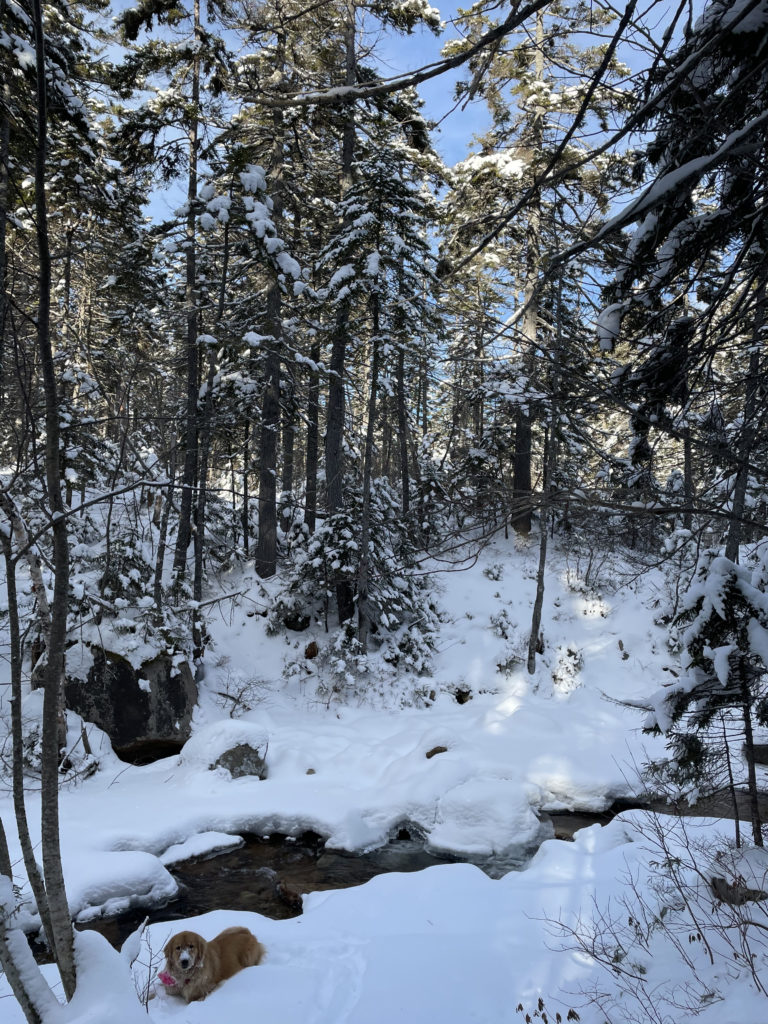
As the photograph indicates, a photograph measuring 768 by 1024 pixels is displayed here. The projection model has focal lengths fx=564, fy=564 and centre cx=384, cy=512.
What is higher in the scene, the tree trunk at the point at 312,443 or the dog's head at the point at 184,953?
the tree trunk at the point at 312,443

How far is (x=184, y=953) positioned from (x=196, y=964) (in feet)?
0.48

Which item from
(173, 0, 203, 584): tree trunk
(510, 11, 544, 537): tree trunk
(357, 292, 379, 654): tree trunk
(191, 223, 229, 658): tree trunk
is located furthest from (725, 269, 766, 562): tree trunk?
(173, 0, 203, 584): tree trunk

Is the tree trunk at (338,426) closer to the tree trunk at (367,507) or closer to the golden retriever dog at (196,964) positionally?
the tree trunk at (367,507)

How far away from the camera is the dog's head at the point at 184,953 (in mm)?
4383

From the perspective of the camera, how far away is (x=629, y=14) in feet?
5.18

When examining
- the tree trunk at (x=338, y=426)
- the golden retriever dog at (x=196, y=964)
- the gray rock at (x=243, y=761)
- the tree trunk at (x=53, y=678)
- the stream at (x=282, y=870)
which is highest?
the tree trunk at (x=338, y=426)

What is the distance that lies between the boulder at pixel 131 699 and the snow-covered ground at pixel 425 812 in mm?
443

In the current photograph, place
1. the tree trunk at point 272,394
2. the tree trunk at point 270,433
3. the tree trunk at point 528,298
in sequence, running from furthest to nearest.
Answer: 1. the tree trunk at point 270,433
2. the tree trunk at point 272,394
3. the tree trunk at point 528,298

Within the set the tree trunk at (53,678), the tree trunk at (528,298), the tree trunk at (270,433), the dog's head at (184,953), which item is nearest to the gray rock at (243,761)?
the dog's head at (184,953)

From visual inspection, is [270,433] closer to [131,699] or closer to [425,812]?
[131,699]

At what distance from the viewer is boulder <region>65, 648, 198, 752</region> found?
966 cm

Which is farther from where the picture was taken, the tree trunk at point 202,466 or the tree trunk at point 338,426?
the tree trunk at point 338,426

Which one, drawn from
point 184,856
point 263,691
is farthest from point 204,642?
point 184,856

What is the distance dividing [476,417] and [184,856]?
17.0 metres
